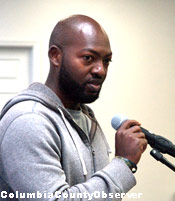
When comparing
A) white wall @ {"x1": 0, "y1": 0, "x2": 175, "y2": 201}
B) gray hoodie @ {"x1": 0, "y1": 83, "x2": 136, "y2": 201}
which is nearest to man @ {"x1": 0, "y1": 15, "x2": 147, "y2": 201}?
gray hoodie @ {"x1": 0, "y1": 83, "x2": 136, "y2": 201}

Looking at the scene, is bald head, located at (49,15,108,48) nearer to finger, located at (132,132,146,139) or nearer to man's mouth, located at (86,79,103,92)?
man's mouth, located at (86,79,103,92)

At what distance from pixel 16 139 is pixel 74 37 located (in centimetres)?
43

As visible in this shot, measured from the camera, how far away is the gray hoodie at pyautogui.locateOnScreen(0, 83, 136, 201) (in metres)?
0.99

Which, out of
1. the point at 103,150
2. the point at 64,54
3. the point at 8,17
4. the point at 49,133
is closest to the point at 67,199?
the point at 49,133

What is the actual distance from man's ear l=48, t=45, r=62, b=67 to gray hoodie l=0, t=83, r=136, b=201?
0.54 feet

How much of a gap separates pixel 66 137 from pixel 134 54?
6.81ft

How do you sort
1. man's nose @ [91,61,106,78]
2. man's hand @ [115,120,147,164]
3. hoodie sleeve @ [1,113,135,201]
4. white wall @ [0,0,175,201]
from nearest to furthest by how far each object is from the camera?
1. hoodie sleeve @ [1,113,135,201]
2. man's hand @ [115,120,147,164]
3. man's nose @ [91,61,106,78]
4. white wall @ [0,0,175,201]

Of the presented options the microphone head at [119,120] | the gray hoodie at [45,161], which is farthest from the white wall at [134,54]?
the gray hoodie at [45,161]

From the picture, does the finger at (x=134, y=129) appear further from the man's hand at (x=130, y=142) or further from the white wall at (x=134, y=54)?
the white wall at (x=134, y=54)

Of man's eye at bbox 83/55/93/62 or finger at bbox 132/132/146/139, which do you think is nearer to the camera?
finger at bbox 132/132/146/139

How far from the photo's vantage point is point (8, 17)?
9.98ft

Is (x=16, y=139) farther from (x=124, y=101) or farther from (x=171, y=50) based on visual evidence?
(x=171, y=50)

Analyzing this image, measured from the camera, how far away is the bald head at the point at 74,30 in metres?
1.27

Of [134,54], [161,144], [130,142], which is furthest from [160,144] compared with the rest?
[134,54]
